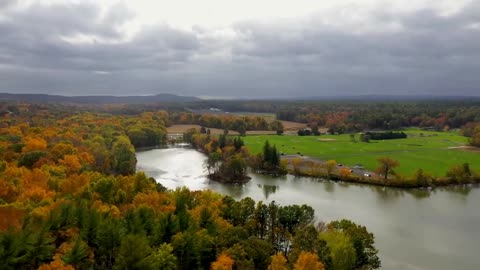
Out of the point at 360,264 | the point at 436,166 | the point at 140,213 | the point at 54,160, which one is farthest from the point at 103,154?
the point at 436,166

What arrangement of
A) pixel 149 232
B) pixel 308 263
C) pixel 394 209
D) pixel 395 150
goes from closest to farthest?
1. pixel 308 263
2. pixel 149 232
3. pixel 394 209
4. pixel 395 150

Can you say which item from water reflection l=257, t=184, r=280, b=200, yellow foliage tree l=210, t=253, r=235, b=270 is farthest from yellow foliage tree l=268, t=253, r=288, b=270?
water reflection l=257, t=184, r=280, b=200

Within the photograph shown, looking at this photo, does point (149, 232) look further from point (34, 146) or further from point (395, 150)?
point (395, 150)

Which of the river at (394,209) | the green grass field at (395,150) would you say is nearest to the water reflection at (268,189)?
the river at (394,209)

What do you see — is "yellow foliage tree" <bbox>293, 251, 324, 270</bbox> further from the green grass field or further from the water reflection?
the green grass field

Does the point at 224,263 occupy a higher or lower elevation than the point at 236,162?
higher

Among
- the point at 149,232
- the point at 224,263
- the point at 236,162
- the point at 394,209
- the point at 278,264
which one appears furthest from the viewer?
the point at 236,162

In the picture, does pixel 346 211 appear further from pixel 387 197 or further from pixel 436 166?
pixel 436 166

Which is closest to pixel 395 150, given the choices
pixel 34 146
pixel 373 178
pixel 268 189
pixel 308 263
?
pixel 373 178
